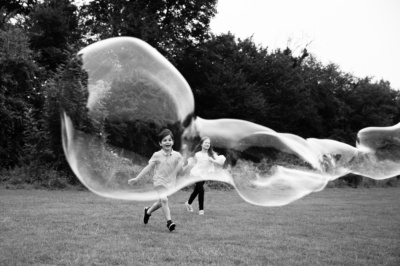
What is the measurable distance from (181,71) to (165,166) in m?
21.2

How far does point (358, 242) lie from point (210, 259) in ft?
8.07

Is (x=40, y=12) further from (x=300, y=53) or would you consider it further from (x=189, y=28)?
(x=300, y=53)

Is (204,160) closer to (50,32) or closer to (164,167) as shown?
(164,167)

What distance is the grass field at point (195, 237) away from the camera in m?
4.36

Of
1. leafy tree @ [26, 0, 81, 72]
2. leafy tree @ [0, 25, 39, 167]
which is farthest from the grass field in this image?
leafy tree @ [26, 0, 81, 72]

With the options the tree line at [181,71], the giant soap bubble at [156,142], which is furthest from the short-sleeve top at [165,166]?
the tree line at [181,71]

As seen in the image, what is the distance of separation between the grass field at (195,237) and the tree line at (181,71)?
5.91m

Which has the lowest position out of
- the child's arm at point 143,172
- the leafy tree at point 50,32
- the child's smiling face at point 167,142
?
the child's arm at point 143,172

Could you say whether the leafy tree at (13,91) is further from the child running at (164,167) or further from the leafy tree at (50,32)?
the child running at (164,167)

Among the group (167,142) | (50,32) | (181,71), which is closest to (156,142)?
(167,142)

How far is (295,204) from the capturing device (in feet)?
34.3

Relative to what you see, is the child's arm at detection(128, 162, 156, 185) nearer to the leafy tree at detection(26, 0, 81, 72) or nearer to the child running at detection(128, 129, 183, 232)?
the child running at detection(128, 129, 183, 232)

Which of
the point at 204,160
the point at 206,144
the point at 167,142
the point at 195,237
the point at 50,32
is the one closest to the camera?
the point at 167,142

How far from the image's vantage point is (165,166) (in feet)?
18.2
